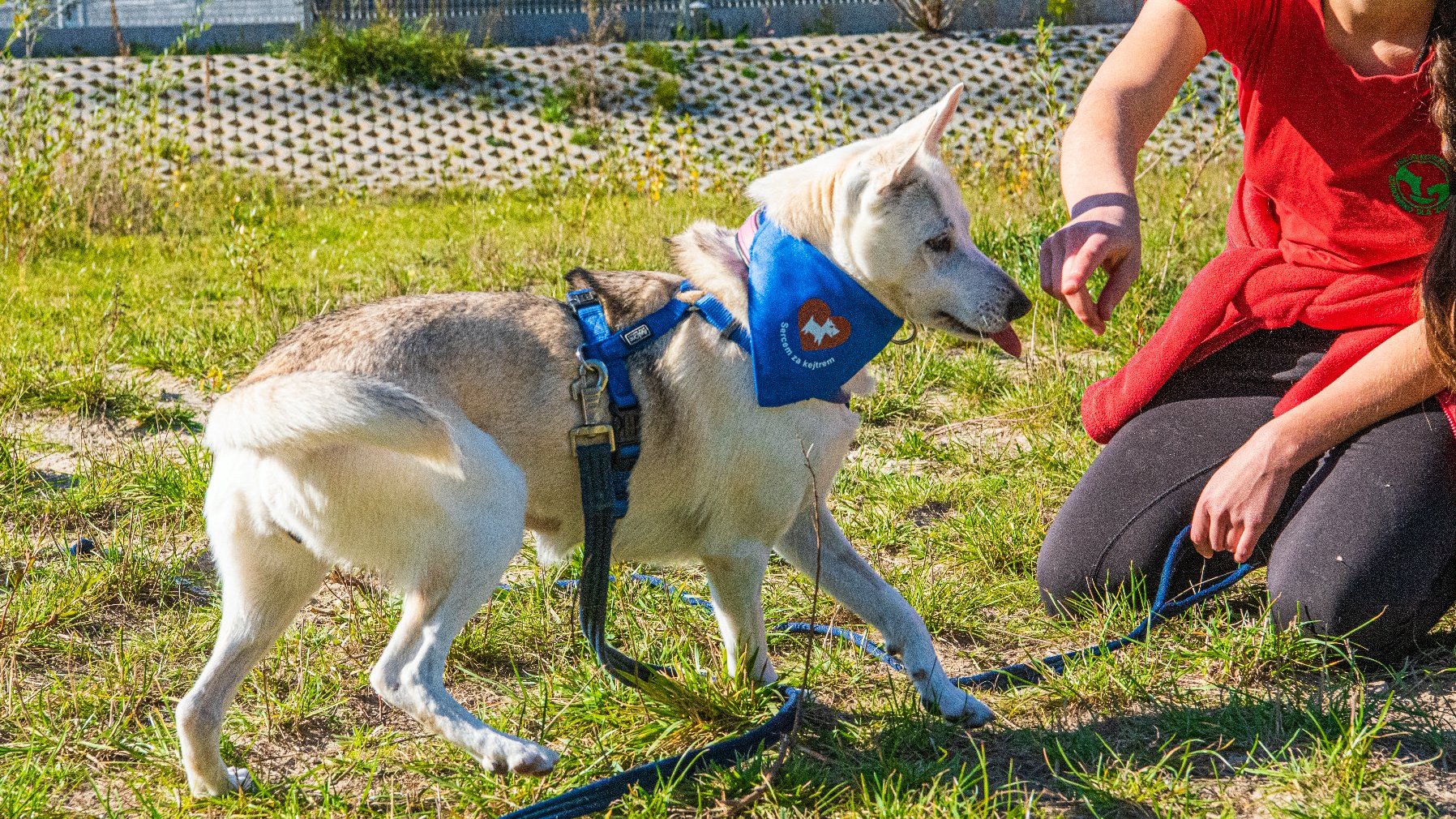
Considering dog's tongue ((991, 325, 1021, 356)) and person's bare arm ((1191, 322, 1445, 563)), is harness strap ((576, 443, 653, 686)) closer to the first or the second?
dog's tongue ((991, 325, 1021, 356))

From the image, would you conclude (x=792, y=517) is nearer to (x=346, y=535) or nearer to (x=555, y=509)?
(x=555, y=509)

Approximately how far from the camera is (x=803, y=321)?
2391mm

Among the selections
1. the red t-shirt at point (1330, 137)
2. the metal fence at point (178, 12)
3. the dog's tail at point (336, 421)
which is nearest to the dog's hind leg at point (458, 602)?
the dog's tail at point (336, 421)

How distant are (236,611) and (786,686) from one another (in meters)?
1.10

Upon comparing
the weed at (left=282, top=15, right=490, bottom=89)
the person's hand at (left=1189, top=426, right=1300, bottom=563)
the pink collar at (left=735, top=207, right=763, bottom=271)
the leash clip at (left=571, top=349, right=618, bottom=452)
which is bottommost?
the weed at (left=282, top=15, right=490, bottom=89)

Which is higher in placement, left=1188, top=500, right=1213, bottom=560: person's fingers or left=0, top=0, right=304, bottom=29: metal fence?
left=1188, top=500, right=1213, bottom=560: person's fingers

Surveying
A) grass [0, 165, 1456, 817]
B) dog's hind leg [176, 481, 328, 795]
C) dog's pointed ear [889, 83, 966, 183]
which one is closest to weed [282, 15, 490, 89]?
grass [0, 165, 1456, 817]

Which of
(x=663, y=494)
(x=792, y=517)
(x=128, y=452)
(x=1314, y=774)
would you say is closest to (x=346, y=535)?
(x=663, y=494)

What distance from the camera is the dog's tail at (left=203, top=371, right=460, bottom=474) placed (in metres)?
1.93

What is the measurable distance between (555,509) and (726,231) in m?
0.77

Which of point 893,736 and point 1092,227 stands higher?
point 1092,227

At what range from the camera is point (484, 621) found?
288 cm

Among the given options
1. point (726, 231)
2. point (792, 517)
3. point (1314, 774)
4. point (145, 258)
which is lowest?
point (145, 258)

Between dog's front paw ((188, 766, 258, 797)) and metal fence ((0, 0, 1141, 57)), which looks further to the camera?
metal fence ((0, 0, 1141, 57))
